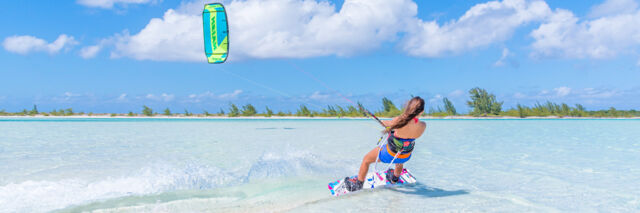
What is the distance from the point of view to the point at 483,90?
168ft

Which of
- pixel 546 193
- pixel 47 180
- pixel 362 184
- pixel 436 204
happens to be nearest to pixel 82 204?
pixel 47 180

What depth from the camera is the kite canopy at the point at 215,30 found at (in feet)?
22.4

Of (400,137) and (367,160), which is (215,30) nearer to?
(367,160)

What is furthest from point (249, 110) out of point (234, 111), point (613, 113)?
point (613, 113)

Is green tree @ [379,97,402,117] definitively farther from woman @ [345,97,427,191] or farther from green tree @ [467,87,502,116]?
woman @ [345,97,427,191]

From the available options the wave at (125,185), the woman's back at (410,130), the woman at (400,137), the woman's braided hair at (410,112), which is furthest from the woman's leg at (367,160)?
the wave at (125,185)

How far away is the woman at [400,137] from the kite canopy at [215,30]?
3223 millimetres

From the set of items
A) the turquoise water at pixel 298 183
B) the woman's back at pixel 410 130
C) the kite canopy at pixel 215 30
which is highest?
the kite canopy at pixel 215 30

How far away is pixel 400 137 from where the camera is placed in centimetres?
483

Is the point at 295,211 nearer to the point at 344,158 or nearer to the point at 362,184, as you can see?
the point at 362,184

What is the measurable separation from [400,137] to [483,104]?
5119 centimetres

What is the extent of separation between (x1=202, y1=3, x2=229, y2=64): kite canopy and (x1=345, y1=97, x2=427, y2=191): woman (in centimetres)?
322

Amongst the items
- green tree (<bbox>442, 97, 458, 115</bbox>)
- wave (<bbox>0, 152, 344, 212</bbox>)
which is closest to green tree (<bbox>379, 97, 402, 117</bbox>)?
green tree (<bbox>442, 97, 458, 115</bbox>)

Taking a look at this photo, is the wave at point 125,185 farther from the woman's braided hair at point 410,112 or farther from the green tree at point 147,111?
the green tree at point 147,111
